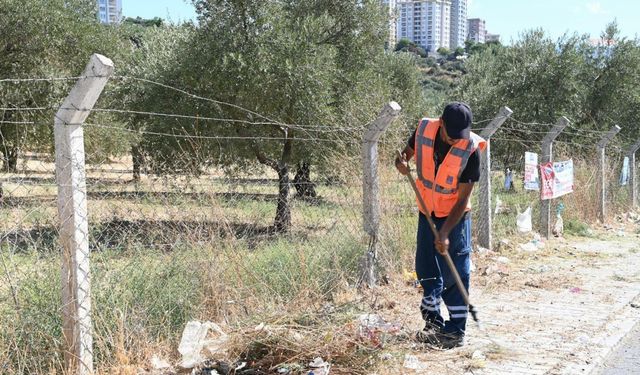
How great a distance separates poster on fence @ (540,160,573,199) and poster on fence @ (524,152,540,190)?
10cm

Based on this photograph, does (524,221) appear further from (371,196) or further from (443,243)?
(443,243)

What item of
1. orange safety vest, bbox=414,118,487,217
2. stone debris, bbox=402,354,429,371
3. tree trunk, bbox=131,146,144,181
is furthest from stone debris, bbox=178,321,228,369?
orange safety vest, bbox=414,118,487,217

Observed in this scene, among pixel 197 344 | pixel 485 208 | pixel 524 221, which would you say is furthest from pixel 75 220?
pixel 524 221

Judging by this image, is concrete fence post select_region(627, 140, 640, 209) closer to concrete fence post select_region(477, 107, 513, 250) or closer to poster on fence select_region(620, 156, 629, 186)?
poster on fence select_region(620, 156, 629, 186)

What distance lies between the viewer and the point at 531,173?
10125mm

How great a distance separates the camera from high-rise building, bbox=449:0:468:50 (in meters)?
183

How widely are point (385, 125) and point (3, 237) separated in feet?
11.7

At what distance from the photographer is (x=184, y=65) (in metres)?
14.0

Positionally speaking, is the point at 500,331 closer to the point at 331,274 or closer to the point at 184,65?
the point at 331,274

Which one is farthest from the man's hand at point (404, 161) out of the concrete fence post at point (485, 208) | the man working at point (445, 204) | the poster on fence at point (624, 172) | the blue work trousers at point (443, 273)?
the poster on fence at point (624, 172)

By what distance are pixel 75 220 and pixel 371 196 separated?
323 centimetres

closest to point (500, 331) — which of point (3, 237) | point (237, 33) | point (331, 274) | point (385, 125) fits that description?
point (331, 274)

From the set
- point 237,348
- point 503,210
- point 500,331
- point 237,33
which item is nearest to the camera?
point 237,348

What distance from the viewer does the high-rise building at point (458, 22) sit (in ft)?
600
